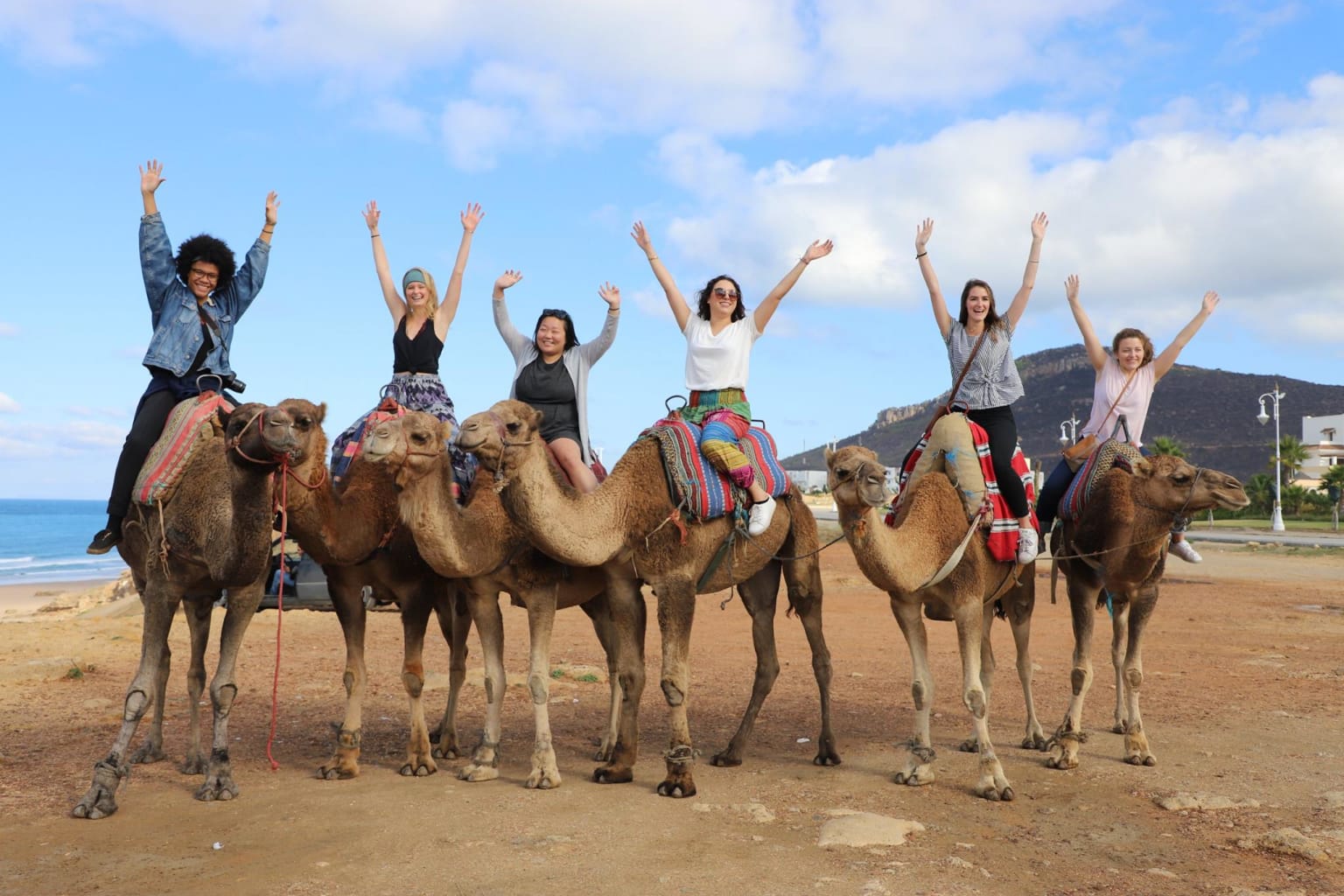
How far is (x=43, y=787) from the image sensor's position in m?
7.29

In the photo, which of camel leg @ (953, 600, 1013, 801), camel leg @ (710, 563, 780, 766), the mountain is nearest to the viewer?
camel leg @ (953, 600, 1013, 801)

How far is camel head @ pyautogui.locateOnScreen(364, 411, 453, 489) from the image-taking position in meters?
6.75

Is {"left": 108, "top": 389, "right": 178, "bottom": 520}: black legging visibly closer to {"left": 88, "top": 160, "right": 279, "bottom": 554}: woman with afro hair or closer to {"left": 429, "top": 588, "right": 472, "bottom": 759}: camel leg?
{"left": 88, "top": 160, "right": 279, "bottom": 554}: woman with afro hair

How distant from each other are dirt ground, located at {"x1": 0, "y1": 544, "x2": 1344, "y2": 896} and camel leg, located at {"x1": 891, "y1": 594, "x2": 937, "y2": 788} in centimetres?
15

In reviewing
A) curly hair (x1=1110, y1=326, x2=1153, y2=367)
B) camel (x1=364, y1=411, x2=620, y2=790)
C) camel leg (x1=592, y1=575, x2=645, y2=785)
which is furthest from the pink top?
camel (x1=364, y1=411, x2=620, y2=790)

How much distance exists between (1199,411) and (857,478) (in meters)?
127

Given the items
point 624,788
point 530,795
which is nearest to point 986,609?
point 624,788

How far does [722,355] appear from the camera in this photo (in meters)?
8.08

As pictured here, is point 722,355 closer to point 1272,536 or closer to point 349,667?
point 349,667

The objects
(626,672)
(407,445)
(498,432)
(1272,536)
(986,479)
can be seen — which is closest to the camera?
(498,432)

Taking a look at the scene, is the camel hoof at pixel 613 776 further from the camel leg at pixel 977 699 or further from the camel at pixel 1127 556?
the camel at pixel 1127 556

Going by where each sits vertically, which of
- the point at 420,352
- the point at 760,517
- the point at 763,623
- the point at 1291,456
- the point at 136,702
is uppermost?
the point at 1291,456

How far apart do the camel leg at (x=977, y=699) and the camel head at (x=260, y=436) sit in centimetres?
453

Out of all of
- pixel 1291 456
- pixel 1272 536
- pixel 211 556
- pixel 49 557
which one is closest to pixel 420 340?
pixel 211 556
